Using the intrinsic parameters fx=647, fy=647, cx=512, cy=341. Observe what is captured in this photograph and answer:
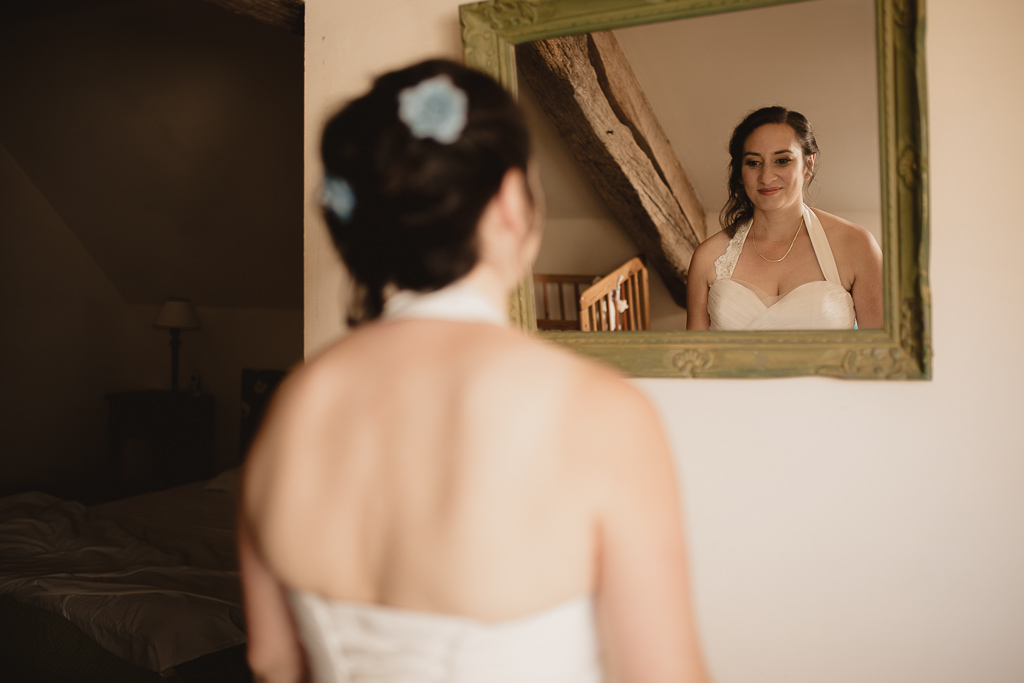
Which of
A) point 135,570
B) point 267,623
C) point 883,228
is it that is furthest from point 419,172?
point 135,570

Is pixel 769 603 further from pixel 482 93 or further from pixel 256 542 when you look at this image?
pixel 482 93

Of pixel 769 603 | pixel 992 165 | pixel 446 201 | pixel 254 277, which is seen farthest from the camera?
pixel 254 277

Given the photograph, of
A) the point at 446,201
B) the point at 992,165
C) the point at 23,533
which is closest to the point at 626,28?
the point at 992,165

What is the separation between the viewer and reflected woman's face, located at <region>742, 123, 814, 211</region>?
3.83ft

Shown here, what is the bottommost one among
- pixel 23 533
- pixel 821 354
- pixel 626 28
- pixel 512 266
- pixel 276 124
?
pixel 23 533

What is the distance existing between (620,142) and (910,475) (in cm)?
85

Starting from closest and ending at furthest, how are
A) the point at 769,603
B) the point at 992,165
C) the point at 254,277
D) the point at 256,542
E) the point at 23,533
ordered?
the point at 256,542
the point at 992,165
the point at 769,603
the point at 23,533
the point at 254,277

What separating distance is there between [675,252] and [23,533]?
3154 mm

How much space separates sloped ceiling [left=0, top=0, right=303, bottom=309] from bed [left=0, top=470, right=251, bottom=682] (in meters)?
2.01

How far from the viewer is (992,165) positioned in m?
1.12

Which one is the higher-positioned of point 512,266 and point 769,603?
point 512,266

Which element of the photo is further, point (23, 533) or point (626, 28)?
point (23, 533)

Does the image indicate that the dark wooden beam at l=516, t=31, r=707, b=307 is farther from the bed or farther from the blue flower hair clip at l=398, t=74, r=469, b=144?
the bed

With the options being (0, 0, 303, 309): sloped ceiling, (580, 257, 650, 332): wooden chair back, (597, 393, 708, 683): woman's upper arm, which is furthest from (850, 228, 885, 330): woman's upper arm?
(0, 0, 303, 309): sloped ceiling
